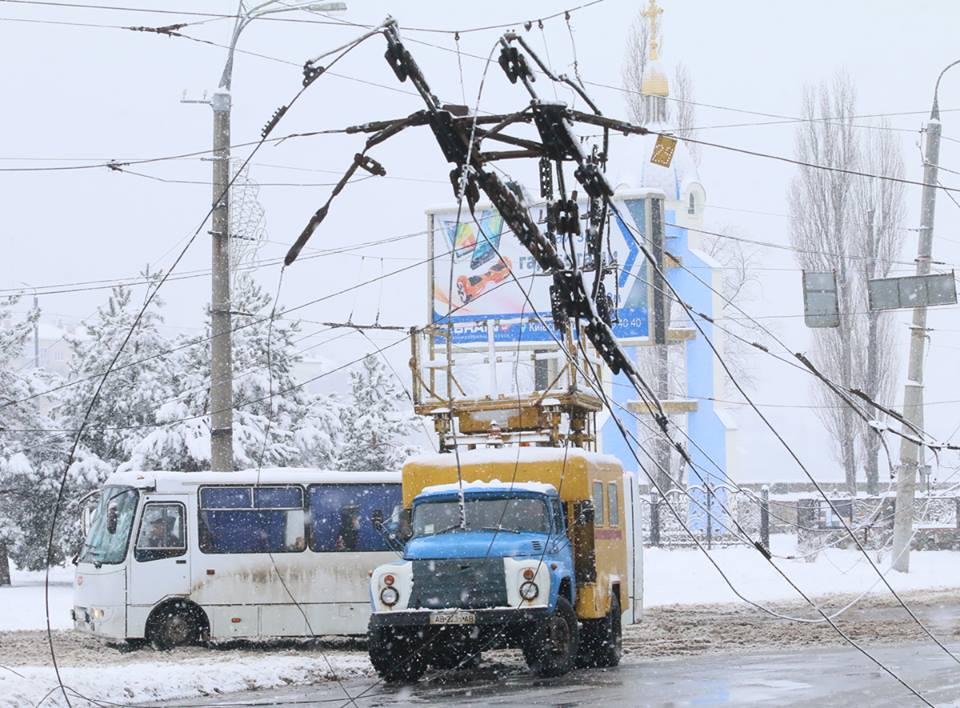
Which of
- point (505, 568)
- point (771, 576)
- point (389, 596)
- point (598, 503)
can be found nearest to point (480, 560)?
point (505, 568)

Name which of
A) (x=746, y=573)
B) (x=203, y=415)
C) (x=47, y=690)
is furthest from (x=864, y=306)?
(x=47, y=690)

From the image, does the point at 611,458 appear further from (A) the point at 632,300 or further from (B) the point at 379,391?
(B) the point at 379,391

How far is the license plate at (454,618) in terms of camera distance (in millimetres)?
16203

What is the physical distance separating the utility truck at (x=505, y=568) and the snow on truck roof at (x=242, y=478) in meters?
3.34

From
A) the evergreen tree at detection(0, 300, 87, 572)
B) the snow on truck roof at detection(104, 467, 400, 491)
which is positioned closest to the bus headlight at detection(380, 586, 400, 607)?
the snow on truck roof at detection(104, 467, 400, 491)

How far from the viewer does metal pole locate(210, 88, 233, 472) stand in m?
21.4

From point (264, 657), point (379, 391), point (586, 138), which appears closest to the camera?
point (586, 138)

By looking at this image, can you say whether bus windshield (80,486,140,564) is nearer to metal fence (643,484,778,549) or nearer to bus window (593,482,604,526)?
bus window (593,482,604,526)

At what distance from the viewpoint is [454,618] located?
1622 cm

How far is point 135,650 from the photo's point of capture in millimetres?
21594

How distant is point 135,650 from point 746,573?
62.6 ft

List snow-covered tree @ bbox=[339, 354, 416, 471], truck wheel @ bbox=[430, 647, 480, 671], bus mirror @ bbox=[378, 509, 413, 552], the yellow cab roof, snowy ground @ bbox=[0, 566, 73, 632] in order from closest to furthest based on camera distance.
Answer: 1. truck wheel @ bbox=[430, 647, 480, 671]
2. bus mirror @ bbox=[378, 509, 413, 552]
3. the yellow cab roof
4. snowy ground @ bbox=[0, 566, 73, 632]
5. snow-covered tree @ bbox=[339, 354, 416, 471]

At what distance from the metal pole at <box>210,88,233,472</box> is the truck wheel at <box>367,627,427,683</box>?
557cm

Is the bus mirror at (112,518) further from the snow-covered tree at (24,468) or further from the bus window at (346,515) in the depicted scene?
the snow-covered tree at (24,468)
